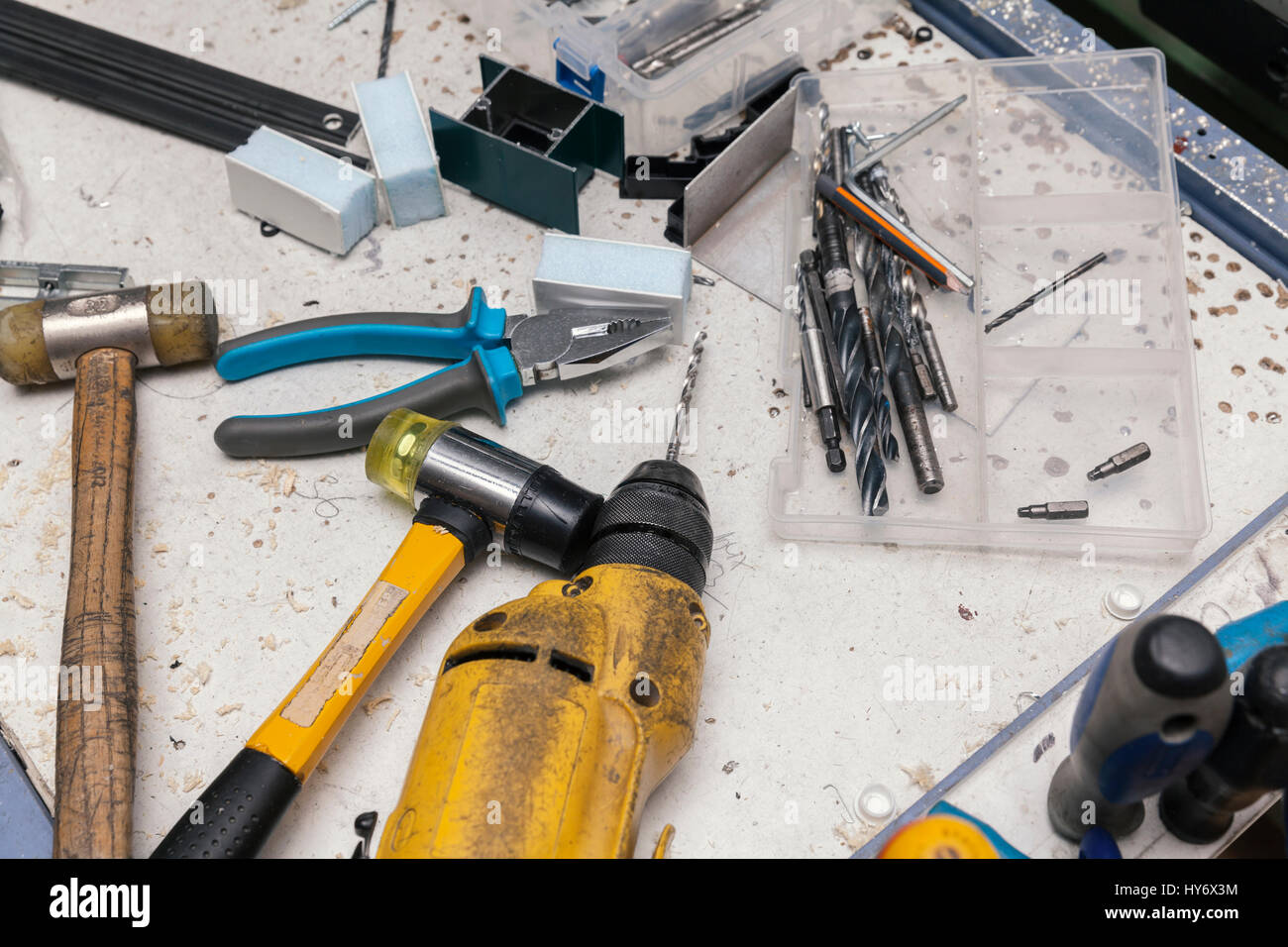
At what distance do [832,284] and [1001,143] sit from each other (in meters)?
0.41

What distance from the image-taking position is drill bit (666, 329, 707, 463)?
1.35 metres

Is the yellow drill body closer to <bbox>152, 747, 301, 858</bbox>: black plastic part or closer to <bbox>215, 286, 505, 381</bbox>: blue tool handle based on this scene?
<bbox>152, 747, 301, 858</bbox>: black plastic part

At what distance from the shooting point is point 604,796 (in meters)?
1.03

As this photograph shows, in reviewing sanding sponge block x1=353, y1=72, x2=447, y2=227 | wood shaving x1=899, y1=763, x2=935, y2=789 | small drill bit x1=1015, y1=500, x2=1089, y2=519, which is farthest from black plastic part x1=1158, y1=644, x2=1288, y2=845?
sanding sponge block x1=353, y1=72, x2=447, y2=227

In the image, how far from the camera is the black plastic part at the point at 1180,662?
776mm

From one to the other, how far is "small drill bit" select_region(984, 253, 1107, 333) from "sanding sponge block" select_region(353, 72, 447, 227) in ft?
2.66

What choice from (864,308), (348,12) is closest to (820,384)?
(864,308)

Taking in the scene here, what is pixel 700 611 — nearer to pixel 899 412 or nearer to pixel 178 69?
pixel 899 412

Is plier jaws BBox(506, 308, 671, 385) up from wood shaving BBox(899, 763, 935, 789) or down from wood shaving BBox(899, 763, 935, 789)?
up

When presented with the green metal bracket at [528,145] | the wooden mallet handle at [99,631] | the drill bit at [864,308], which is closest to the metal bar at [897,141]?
the drill bit at [864,308]

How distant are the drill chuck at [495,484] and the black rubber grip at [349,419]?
7 centimetres

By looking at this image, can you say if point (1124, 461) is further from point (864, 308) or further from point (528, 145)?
point (528, 145)

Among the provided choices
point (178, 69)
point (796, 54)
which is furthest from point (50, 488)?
point (796, 54)

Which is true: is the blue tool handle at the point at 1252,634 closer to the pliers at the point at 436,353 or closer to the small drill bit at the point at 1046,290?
the small drill bit at the point at 1046,290
